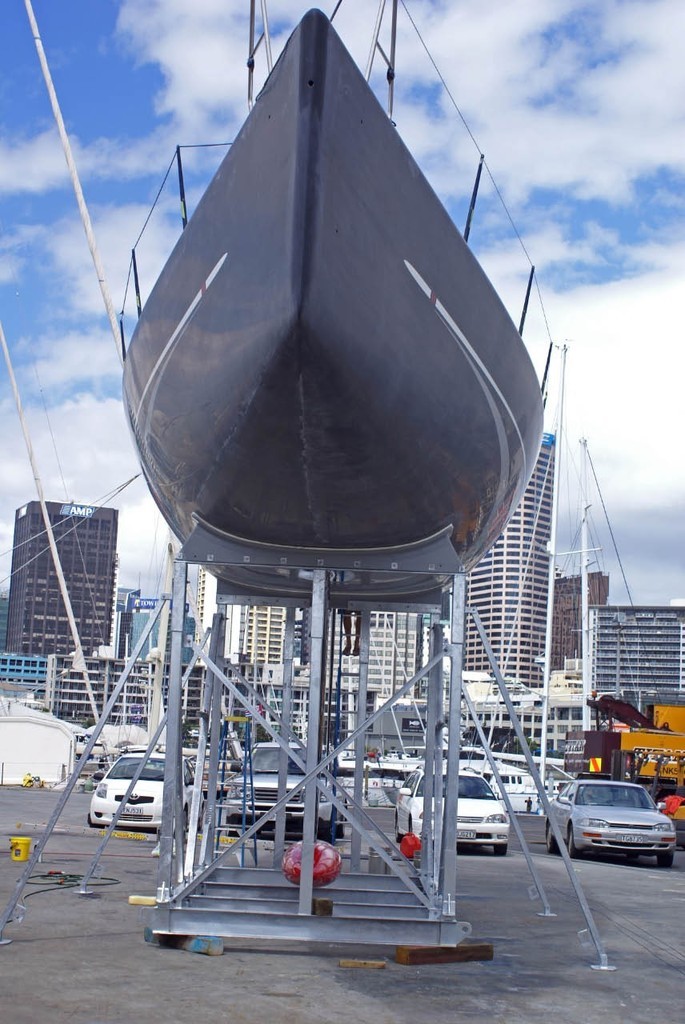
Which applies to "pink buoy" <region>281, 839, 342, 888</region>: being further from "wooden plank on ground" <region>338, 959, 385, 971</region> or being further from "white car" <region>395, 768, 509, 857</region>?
"white car" <region>395, 768, 509, 857</region>

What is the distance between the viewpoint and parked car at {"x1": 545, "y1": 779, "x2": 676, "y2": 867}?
16.9m

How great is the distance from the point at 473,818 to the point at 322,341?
13.3 m

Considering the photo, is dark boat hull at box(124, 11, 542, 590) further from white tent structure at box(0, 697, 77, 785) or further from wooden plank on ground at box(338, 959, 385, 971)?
white tent structure at box(0, 697, 77, 785)

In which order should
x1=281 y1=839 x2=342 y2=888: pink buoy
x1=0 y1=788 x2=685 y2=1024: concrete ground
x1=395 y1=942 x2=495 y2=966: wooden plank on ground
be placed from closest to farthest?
x1=0 y1=788 x2=685 y2=1024: concrete ground
x1=395 y1=942 x2=495 y2=966: wooden plank on ground
x1=281 y1=839 x2=342 y2=888: pink buoy

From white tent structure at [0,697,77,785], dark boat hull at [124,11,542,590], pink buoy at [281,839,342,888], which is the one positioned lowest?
white tent structure at [0,697,77,785]

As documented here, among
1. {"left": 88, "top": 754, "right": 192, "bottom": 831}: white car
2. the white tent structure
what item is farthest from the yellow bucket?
the white tent structure

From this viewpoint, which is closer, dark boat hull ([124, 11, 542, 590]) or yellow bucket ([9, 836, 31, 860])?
dark boat hull ([124, 11, 542, 590])

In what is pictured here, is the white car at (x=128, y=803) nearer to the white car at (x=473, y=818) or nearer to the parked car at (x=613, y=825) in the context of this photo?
the white car at (x=473, y=818)

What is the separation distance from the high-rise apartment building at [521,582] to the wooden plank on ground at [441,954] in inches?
284

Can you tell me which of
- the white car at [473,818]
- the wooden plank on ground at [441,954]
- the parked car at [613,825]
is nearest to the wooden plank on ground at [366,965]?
the wooden plank on ground at [441,954]

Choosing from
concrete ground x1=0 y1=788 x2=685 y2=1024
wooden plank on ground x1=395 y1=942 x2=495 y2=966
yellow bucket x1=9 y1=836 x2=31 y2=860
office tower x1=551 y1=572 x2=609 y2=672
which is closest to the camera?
concrete ground x1=0 y1=788 x2=685 y2=1024

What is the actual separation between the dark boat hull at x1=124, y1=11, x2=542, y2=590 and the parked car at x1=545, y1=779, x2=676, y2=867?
1125cm

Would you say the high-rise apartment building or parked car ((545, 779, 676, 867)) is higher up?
the high-rise apartment building

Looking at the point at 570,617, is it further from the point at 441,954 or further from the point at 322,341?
the point at 322,341
